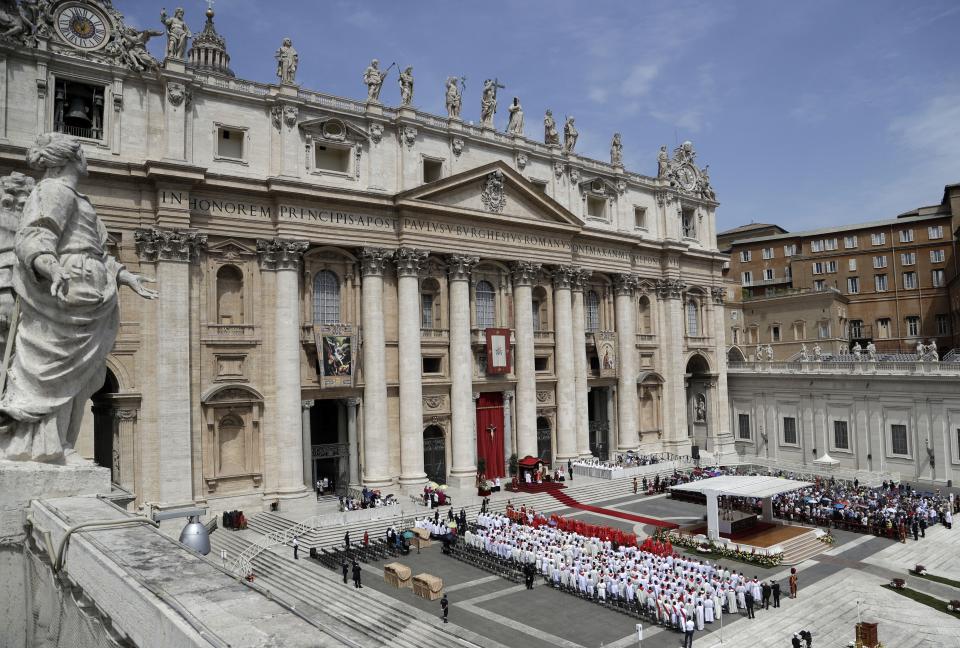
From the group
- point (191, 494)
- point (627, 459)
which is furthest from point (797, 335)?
point (191, 494)

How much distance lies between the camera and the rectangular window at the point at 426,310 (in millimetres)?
40156

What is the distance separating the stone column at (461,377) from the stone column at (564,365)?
6.99 metres

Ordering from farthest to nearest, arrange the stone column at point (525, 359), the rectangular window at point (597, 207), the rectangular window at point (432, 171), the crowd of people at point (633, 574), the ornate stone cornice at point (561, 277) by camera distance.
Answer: the rectangular window at point (597, 207)
the ornate stone cornice at point (561, 277)
the stone column at point (525, 359)
the rectangular window at point (432, 171)
the crowd of people at point (633, 574)

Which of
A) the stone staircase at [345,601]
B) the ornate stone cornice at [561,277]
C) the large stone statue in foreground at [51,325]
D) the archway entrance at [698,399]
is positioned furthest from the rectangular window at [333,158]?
the archway entrance at [698,399]

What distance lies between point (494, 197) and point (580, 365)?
1259cm

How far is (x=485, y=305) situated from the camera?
43000 millimetres

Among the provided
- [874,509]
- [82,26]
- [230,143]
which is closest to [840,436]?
[874,509]

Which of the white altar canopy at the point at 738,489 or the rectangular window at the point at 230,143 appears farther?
the rectangular window at the point at 230,143

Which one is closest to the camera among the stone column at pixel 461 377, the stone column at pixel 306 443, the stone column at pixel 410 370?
the stone column at pixel 306 443

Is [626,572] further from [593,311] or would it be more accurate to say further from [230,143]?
[593,311]

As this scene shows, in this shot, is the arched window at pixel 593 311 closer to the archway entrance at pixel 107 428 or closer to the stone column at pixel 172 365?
the stone column at pixel 172 365

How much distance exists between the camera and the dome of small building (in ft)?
232

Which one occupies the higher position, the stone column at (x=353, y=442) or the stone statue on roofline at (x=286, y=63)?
the stone statue on roofline at (x=286, y=63)

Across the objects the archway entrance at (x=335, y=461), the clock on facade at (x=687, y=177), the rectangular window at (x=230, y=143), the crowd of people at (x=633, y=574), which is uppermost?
the clock on facade at (x=687, y=177)
